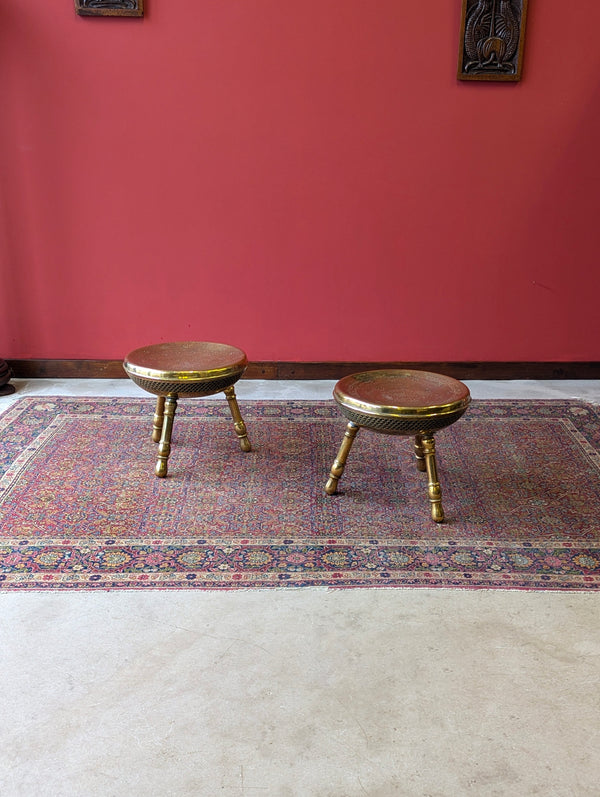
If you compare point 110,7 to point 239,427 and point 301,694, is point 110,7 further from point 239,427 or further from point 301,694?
point 301,694

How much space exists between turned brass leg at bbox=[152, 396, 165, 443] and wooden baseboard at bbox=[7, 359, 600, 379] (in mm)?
852

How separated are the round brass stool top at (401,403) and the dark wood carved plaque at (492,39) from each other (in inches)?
64.1

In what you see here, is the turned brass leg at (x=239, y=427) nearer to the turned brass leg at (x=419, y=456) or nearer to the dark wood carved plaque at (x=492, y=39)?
the turned brass leg at (x=419, y=456)

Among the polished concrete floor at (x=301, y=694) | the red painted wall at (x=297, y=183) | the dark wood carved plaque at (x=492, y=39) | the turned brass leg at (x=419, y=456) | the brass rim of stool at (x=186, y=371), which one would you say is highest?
the dark wood carved plaque at (x=492, y=39)

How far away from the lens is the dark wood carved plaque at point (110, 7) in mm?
3156

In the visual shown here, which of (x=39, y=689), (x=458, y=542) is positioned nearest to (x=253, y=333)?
(x=458, y=542)

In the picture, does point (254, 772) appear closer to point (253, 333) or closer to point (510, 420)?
point (510, 420)

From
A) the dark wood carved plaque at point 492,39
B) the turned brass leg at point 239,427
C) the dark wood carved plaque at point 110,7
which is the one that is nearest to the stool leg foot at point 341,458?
the turned brass leg at point 239,427

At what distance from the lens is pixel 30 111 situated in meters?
3.30

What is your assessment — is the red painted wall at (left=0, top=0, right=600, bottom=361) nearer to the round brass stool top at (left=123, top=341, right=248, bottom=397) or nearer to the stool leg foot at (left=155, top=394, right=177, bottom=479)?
the round brass stool top at (left=123, top=341, right=248, bottom=397)

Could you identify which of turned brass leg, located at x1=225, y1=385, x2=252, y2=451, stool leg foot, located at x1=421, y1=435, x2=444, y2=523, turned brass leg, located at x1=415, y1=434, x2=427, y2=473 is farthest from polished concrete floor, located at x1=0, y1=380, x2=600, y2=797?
turned brass leg, located at x1=225, y1=385, x2=252, y2=451

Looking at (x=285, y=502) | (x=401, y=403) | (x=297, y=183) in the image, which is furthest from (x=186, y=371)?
(x=297, y=183)

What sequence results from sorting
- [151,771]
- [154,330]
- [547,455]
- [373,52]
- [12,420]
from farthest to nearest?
1. [154,330]
2. [373,52]
3. [12,420]
4. [547,455]
5. [151,771]

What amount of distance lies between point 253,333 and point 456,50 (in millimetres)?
1570
